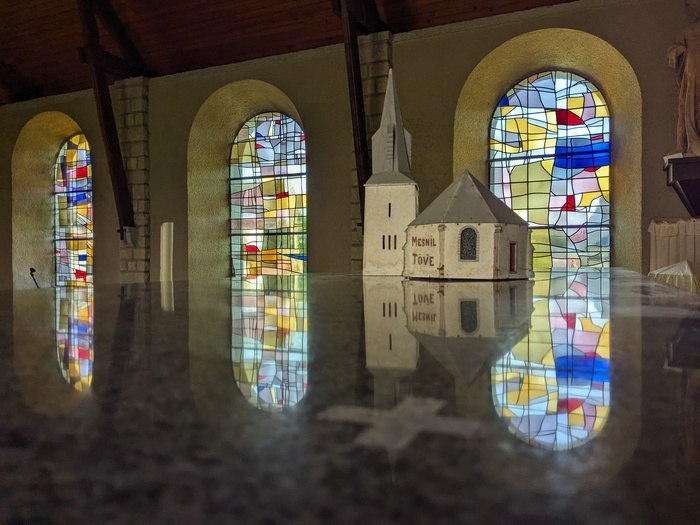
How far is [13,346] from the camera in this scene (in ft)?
2.73

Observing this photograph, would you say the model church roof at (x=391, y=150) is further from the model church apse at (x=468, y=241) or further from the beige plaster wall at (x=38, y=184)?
the beige plaster wall at (x=38, y=184)

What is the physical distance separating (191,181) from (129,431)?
9.48 m

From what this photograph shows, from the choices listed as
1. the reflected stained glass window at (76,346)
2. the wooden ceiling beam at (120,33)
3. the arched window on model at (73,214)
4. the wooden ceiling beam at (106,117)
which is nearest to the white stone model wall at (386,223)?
the reflected stained glass window at (76,346)

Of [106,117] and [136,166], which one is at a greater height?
[106,117]

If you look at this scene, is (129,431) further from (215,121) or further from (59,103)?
(59,103)

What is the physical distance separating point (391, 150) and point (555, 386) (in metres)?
4.68

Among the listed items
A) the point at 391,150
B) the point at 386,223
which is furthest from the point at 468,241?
the point at 391,150

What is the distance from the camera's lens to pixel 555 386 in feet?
1.62

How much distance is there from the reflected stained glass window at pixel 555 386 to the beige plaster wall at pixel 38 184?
33.2 feet

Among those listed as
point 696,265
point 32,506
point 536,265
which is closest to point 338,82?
point 536,265

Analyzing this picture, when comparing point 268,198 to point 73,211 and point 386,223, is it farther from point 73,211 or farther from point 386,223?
point 386,223

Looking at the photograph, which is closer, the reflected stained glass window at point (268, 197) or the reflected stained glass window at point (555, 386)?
the reflected stained glass window at point (555, 386)

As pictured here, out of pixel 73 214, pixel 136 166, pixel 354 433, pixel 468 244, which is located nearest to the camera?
pixel 354 433

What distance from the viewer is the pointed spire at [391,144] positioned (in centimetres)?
502
